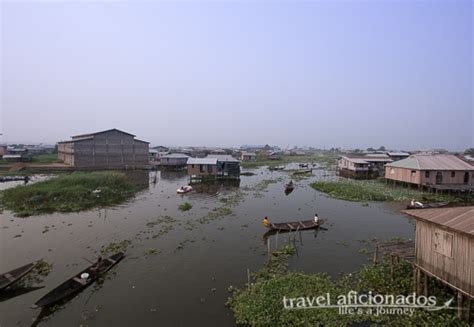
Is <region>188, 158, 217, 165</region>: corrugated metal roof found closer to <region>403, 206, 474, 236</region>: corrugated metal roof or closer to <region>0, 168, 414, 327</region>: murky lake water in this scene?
<region>0, 168, 414, 327</region>: murky lake water

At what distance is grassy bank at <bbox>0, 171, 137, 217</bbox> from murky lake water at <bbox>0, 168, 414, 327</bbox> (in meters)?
2.35

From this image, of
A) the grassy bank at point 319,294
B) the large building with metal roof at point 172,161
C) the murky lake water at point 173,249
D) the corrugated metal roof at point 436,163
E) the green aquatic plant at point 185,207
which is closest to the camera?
the grassy bank at point 319,294

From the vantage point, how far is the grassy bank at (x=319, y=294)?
10531mm

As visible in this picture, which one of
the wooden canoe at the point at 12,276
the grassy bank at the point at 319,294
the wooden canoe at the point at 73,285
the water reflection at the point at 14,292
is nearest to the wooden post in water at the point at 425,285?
the grassy bank at the point at 319,294

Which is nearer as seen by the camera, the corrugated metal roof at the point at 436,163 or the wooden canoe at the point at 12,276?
the wooden canoe at the point at 12,276

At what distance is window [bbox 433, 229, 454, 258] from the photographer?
33.1ft

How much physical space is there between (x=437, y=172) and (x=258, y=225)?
30.1 meters

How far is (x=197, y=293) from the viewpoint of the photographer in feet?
43.8

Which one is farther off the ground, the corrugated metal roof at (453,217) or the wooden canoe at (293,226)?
the corrugated metal roof at (453,217)

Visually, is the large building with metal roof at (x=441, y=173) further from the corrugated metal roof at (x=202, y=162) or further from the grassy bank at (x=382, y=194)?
the corrugated metal roof at (x=202, y=162)

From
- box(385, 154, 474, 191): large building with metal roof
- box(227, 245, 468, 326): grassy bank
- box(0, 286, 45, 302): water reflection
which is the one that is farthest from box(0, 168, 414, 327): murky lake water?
box(385, 154, 474, 191): large building with metal roof

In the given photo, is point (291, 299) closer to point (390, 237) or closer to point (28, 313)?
point (28, 313)

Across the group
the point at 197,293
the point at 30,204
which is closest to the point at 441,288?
the point at 197,293

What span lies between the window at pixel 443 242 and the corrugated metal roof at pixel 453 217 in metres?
0.43
